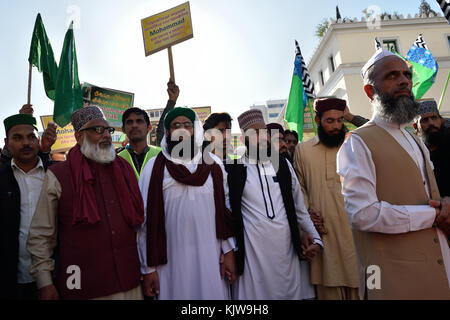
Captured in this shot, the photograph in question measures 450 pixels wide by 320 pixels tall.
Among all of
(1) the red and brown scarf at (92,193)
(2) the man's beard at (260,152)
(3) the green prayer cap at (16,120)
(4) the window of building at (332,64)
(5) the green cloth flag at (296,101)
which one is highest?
(4) the window of building at (332,64)

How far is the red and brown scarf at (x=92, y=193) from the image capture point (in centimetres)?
203

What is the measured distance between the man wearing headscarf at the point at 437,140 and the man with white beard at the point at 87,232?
275 centimetres

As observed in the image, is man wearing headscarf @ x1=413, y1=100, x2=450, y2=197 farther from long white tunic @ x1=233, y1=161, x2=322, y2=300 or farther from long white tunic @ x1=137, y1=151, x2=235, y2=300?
long white tunic @ x1=137, y1=151, x2=235, y2=300

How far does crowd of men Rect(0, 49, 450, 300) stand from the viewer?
5.66 feet

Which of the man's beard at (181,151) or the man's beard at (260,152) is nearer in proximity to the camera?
the man's beard at (181,151)

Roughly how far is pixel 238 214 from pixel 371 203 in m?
1.15

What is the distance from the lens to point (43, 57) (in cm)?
464

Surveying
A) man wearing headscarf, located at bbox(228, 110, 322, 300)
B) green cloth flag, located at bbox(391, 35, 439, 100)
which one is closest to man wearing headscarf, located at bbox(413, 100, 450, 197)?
man wearing headscarf, located at bbox(228, 110, 322, 300)

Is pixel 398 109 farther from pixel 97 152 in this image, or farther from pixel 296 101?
pixel 296 101

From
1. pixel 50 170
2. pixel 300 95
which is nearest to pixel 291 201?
pixel 50 170

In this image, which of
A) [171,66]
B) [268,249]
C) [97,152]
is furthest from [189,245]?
[171,66]

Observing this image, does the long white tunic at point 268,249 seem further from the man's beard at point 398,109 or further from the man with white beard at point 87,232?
the man's beard at point 398,109

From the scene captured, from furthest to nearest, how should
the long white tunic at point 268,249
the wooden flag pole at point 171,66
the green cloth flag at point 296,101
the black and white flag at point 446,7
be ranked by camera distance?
the green cloth flag at point 296,101 < the wooden flag pole at point 171,66 < the black and white flag at point 446,7 < the long white tunic at point 268,249

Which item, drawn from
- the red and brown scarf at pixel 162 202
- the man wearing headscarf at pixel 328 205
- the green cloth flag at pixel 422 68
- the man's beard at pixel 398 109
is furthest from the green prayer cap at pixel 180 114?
the green cloth flag at pixel 422 68
